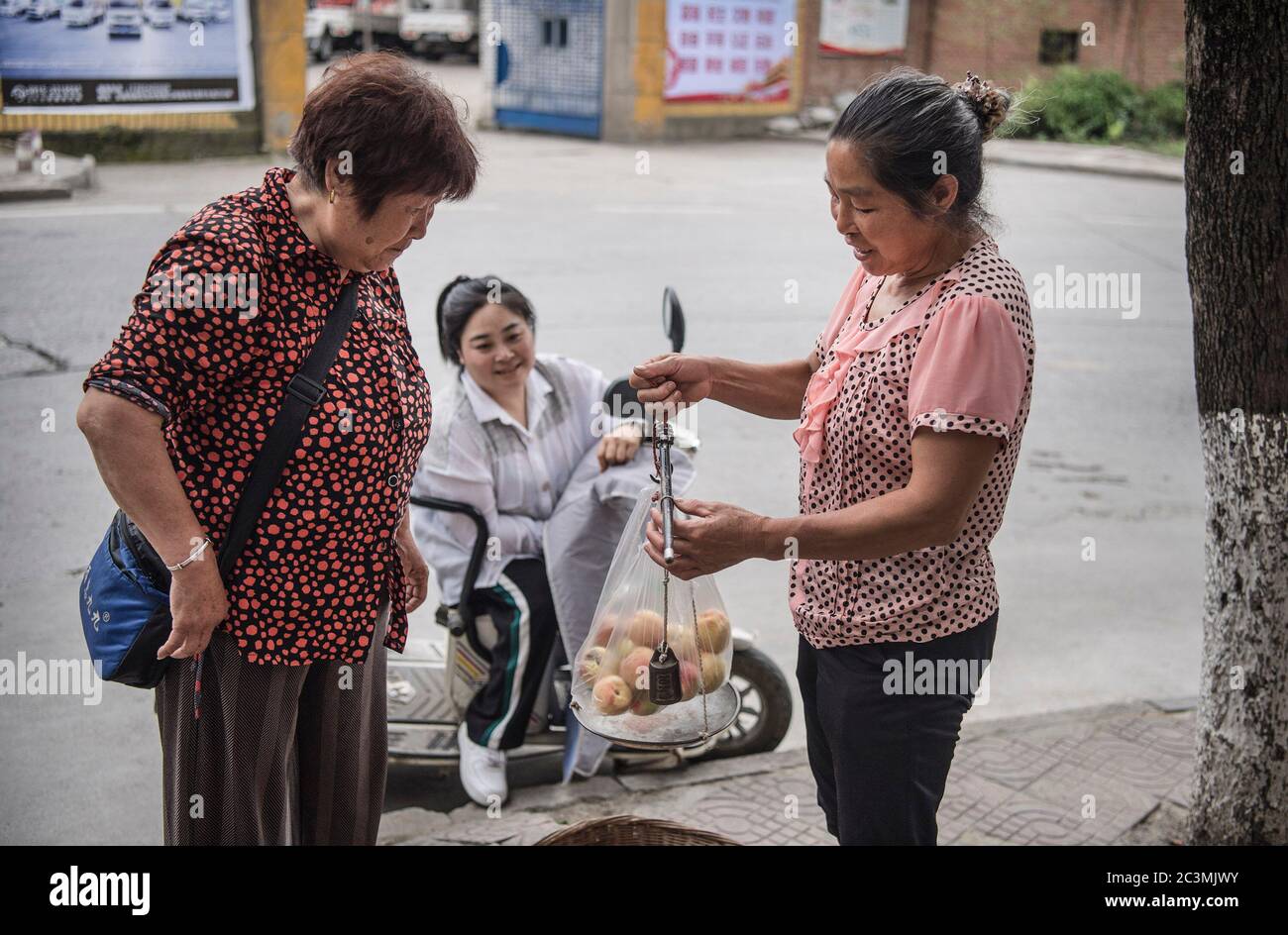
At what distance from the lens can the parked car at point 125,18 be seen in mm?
12672

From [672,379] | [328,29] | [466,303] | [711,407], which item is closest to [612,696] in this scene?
[672,379]

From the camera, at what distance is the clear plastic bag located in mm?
2246

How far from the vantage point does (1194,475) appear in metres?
6.35

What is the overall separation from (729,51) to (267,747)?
18.5 meters

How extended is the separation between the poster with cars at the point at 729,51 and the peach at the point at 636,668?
1707 centimetres

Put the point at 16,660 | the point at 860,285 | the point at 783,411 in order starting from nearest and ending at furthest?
the point at 860,285 < the point at 783,411 < the point at 16,660

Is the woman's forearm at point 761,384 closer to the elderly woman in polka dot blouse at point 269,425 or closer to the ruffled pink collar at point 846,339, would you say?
the ruffled pink collar at point 846,339

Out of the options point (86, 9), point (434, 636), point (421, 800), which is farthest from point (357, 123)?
point (86, 9)

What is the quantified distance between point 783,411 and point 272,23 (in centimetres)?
1304

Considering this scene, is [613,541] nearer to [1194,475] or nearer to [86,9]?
[1194,475]

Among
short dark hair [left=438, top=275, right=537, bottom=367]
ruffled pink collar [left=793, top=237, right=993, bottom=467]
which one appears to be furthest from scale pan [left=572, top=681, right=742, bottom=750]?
short dark hair [left=438, top=275, right=537, bottom=367]

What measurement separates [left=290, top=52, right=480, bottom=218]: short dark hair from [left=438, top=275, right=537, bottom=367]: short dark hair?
4.54ft

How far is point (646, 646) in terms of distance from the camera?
91.6 inches

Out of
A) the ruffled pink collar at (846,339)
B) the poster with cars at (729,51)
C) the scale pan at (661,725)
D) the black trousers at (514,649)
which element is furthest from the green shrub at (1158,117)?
the scale pan at (661,725)
